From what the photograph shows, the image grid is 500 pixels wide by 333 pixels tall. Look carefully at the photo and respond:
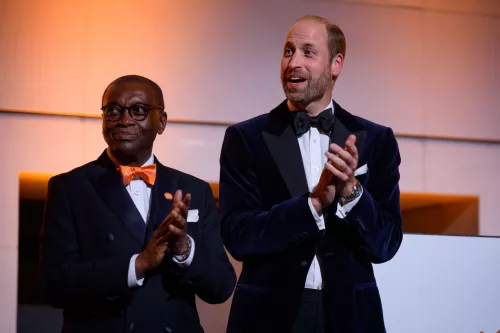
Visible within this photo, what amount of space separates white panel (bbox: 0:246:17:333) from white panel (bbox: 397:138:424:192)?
236 centimetres

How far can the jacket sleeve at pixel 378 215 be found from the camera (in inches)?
122

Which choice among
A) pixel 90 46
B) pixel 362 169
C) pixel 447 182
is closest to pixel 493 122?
pixel 447 182

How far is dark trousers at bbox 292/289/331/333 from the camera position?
122 inches

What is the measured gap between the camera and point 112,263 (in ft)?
10.6

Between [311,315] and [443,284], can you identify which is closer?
[311,315]

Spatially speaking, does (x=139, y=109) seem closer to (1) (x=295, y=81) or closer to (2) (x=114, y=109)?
(2) (x=114, y=109)

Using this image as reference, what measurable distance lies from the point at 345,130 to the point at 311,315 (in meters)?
0.68

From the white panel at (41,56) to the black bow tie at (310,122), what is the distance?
2.19m

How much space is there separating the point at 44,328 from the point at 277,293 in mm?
3330

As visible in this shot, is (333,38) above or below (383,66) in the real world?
below

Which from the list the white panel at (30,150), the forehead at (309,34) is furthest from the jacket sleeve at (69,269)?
the white panel at (30,150)

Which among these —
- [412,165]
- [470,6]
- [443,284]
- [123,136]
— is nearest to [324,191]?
[123,136]

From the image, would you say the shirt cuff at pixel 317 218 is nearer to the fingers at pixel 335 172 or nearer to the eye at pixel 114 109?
the fingers at pixel 335 172

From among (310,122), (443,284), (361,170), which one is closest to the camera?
(361,170)
